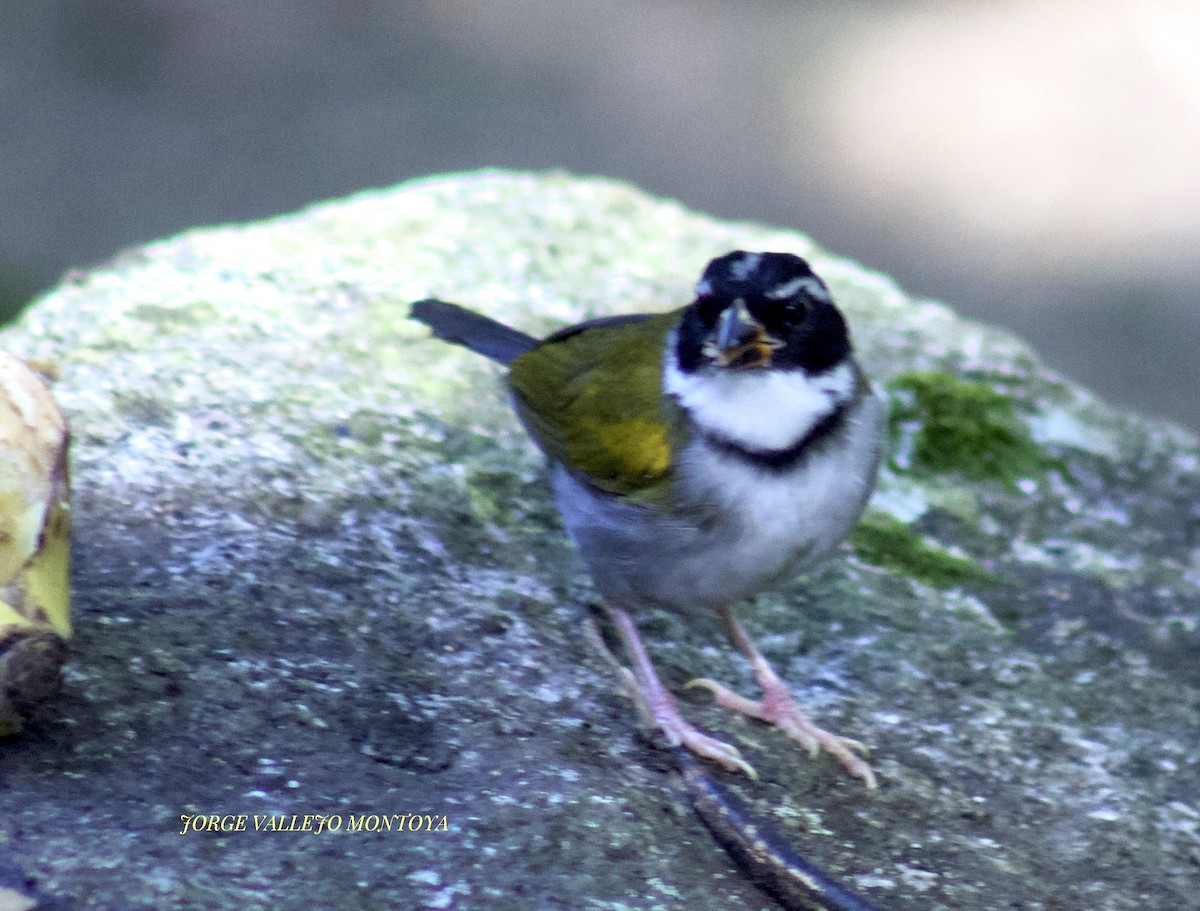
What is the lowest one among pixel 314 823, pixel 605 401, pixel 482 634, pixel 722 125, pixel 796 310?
pixel 314 823

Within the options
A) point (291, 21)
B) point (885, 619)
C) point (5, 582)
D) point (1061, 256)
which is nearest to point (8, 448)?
point (5, 582)

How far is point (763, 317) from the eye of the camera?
3.58m

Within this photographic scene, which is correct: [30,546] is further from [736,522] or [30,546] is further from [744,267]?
[744,267]

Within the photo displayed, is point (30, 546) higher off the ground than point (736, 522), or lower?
lower

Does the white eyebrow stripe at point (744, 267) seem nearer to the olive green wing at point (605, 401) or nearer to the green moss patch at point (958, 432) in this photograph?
the olive green wing at point (605, 401)

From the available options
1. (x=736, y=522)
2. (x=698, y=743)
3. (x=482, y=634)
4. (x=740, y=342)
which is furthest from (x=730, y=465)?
(x=482, y=634)

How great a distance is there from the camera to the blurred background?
9.88m

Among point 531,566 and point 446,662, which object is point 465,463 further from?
point 446,662

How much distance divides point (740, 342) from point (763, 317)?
0.27 feet

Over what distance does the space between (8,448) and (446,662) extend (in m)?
1.20

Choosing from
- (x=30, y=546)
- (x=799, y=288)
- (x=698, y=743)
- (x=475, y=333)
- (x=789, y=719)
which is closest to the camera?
(x=30, y=546)

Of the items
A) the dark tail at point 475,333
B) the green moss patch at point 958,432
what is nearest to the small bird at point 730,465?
the dark tail at point 475,333

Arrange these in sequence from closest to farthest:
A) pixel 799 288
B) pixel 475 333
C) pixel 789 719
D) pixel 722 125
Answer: pixel 799 288 < pixel 789 719 < pixel 475 333 < pixel 722 125

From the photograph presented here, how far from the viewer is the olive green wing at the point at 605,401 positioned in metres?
3.77
